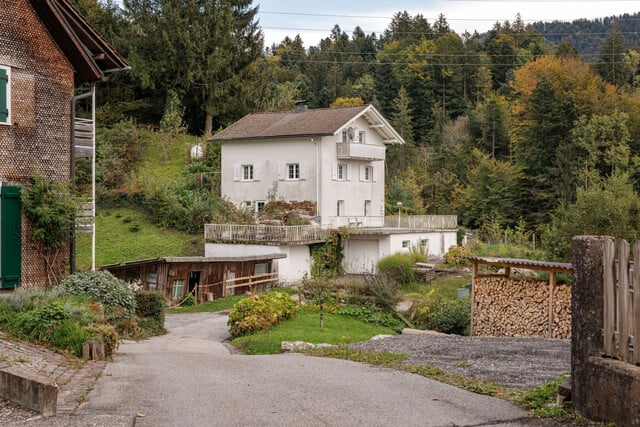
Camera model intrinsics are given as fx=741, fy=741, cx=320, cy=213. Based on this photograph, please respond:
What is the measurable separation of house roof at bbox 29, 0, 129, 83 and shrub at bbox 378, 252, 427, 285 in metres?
19.9

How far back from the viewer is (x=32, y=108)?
1933 centimetres

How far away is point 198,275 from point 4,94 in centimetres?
1569

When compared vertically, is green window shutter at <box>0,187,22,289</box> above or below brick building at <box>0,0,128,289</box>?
below

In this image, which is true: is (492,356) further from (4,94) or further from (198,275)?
(198,275)

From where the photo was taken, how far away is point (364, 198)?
A: 49.6m

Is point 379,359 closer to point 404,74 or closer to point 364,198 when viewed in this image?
point 364,198

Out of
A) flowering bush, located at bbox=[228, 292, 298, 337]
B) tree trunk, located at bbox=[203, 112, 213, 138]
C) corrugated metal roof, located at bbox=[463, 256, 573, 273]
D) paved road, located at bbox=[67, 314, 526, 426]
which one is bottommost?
flowering bush, located at bbox=[228, 292, 298, 337]

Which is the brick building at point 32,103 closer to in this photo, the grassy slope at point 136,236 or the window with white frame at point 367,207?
the grassy slope at point 136,236

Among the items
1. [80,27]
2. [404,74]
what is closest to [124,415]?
[80,27]

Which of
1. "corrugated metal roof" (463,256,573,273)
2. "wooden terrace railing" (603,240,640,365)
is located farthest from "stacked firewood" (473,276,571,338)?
"wooden terrace railing" (603,240,640,365)

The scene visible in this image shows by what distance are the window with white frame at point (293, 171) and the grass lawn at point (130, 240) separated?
25.1 ft

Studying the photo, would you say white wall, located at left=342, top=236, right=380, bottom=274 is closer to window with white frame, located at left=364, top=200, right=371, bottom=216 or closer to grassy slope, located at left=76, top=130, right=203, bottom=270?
window with white frame, located at left=364, top=200, right=371, bottom=216

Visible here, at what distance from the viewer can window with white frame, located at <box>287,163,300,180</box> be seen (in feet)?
152

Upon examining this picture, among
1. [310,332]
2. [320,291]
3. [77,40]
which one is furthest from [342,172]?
[77,40]
